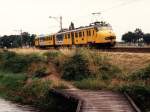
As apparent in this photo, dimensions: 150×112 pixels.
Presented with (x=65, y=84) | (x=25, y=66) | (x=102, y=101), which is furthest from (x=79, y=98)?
(x=25, y=66)

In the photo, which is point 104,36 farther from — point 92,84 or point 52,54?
point 92,84

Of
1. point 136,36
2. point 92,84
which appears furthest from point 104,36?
point 136,36

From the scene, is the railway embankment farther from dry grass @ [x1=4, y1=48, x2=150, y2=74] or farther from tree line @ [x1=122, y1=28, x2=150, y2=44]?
tree line @ [x1=122, y1=28, x2=150, y2=44]

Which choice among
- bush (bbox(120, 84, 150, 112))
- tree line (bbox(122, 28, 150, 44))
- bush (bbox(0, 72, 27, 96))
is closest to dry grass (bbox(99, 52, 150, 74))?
bush (bbox(120, 84, 150, 112))

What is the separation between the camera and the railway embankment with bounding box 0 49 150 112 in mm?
29938

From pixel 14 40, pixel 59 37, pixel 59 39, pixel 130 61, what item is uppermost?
pixel 59 37

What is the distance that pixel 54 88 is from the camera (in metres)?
32.3

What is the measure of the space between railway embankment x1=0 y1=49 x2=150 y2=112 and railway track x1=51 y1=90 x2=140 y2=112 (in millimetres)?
762

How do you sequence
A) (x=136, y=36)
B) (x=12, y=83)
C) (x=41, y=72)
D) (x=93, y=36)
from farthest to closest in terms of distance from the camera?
(x=136, y=36)
(x=93, y=36)
(x=12, y=83)
(x=41, y=72)

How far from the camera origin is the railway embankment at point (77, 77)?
29.9 metres

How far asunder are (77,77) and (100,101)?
29.3 ft

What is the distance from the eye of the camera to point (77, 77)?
34812mm

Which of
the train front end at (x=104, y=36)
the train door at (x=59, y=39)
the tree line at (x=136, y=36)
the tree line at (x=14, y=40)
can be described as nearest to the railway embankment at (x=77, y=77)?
the train front end at (x=104, y=36)

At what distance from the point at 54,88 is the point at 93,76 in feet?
10.3
